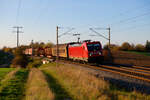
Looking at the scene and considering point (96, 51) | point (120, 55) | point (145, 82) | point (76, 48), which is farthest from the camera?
point (120, 55)

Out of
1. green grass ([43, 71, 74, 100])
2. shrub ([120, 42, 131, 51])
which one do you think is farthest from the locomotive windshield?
shrub ([120, 42, 131, 51])

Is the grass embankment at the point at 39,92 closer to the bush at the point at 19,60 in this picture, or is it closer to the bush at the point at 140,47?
the bush at the point at 140,47

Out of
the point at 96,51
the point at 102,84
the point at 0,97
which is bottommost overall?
the point at 0,97

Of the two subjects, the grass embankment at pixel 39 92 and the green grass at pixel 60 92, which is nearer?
the grass embankment at pixel 39 92

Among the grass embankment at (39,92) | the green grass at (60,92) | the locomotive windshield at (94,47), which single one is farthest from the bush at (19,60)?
the green grass at (60,92)

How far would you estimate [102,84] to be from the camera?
11.7 m

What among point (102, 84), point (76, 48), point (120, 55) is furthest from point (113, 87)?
point (120, 55)

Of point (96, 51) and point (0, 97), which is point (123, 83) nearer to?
point (0, 97)

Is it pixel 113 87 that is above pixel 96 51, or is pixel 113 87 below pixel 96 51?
below

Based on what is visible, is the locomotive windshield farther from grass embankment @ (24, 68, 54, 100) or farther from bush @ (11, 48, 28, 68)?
bush @ (11, 48, 28, 68)

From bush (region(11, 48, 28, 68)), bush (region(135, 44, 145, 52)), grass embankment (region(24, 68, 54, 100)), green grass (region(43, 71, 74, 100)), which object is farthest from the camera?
bush (region(11, 48, 28, 68))

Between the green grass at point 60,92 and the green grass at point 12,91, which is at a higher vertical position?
the green grass at point 60,92

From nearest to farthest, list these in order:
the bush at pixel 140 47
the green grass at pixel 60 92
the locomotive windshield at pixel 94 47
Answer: the green grass at pixel 60 92
the locomotive windshield at pixel 94 47
the bush at pixel 140 47

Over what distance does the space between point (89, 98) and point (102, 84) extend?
2553 mm
